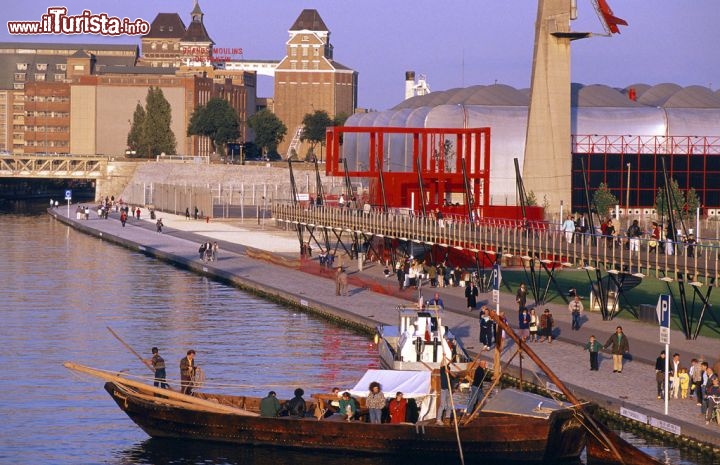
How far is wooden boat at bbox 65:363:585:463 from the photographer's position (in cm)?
3631

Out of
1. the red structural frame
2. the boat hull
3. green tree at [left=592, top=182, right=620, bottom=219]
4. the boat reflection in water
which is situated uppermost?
the red structural frame

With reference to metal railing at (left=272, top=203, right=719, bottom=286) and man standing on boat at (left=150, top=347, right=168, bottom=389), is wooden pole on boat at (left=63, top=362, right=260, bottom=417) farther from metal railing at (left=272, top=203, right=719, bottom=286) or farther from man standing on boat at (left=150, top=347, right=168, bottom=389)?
metal railing at (left=272, top=203, right=719, bottom=286)

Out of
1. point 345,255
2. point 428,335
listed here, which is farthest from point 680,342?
point 345,255

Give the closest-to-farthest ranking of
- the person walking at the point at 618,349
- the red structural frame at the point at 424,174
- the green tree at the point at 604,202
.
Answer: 1. the person walking at the point at 618,349
2. the red structural frame at the point at 424,174
3. the green tree at the point at 604,202

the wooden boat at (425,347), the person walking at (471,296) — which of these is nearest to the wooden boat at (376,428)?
the wooden boat at (425,347)

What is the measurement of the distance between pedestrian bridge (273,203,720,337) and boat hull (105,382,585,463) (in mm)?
16912

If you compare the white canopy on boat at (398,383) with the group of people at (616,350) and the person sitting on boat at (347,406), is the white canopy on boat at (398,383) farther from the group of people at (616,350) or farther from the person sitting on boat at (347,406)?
the group of people at (616,350)

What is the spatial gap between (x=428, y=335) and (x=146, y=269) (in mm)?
50602

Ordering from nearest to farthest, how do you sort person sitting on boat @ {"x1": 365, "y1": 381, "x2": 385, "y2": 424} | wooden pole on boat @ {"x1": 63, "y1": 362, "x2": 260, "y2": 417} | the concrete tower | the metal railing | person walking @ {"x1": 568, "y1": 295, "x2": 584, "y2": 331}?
1. person sitting on boat @ {"x1": 365, "y1": 381, "x2": 385, "y2": 424}
2. wooden pole on boat @ {"x1": 63, "y1": 362, "x2": 260, "y2": 417}
3. the metal railing
4. person walking @ {"x1": 568, "y1": 295, "x2": 584, "y2": 331}
5. the concrete tower

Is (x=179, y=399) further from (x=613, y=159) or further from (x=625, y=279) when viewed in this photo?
(x=613, y=159)

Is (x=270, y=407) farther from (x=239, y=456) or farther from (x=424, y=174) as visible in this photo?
(x=424, y=174)

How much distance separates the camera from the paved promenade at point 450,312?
41406 mm

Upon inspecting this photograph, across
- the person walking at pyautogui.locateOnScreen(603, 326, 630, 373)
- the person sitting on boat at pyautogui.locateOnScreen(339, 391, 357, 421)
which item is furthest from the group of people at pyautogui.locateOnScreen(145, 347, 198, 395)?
the person walking at pyautogui.locateOnScreen(603, 326, 630, 373)

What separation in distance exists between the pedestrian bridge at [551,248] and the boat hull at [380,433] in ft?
55.5
